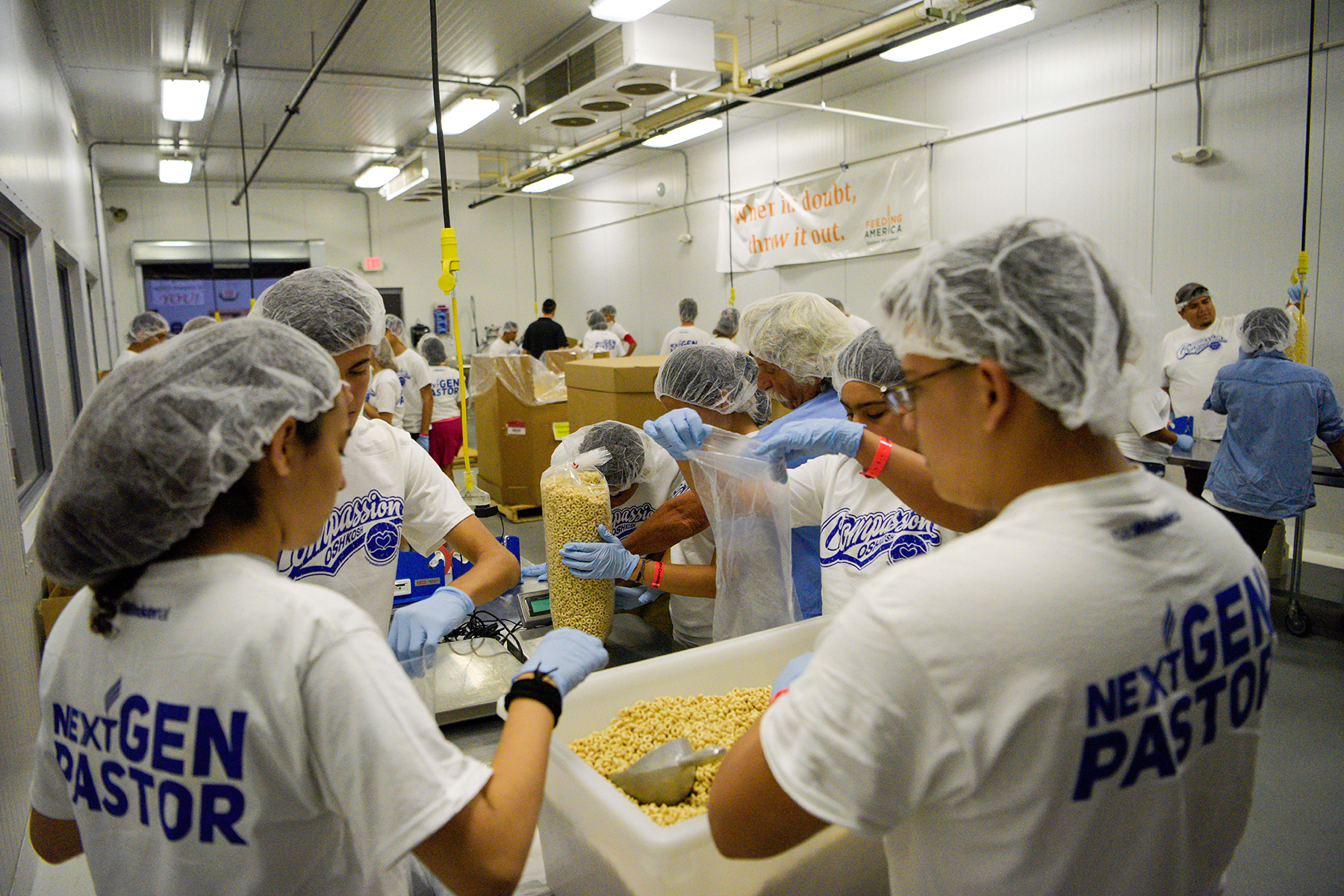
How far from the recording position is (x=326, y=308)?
1.46m

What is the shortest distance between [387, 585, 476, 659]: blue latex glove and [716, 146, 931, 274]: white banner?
5813 mm

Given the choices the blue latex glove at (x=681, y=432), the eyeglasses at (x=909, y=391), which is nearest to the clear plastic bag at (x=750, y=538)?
the blue latex glove at (x=681, y=432)

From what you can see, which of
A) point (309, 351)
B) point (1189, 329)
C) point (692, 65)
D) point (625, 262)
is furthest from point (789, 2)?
point (625, 262)

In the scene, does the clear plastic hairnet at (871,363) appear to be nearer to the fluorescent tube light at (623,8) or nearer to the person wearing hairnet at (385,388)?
the fluorescent tube light at (623,8)

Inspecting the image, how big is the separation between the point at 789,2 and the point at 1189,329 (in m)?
3.23

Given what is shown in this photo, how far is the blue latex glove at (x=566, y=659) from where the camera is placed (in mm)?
988

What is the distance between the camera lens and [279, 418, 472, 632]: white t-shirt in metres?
1.45

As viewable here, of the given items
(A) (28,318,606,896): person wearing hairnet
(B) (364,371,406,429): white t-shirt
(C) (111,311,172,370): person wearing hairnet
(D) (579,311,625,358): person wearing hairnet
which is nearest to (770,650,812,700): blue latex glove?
(A) (28,318,606,896): person wearing hairnet

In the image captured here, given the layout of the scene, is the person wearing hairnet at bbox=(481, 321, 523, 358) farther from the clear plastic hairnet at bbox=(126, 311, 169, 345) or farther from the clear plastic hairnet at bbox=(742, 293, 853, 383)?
the clear plastic hairnet at bbox=(742, 293, 853, 383)

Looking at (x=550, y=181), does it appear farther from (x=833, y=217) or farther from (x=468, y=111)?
(x=833, y=217)

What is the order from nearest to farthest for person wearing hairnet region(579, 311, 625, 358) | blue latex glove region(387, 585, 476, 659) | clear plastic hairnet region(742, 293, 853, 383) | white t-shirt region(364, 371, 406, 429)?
blue latex glove region(387, 585, 476, 659), clear plastic hairnet region(742, 293, 853, 383), white t-shirt region(364, 371, 406, 429), person wearing hairnet region(579, 311, 625, 358)

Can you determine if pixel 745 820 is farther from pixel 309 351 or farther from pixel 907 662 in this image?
pixel 309 351

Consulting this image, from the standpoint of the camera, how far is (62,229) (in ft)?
15.6

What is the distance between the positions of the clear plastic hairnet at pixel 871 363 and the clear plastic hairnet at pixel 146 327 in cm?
532
